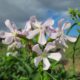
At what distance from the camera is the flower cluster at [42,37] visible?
2121 mm

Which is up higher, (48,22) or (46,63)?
(48,22)

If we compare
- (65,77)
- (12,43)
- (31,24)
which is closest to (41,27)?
(31,24)

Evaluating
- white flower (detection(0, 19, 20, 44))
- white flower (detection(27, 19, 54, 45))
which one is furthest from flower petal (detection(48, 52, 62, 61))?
white flower (detection(0, 19, 20, 44))

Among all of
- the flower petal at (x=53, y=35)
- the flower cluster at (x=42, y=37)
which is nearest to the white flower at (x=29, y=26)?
the flower cluster at (x=42, y=37)

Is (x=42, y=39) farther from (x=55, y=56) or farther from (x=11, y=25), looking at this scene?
(x=11, y=25)

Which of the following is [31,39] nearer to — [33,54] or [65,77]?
[33,54]

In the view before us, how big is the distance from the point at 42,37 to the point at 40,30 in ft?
0.18

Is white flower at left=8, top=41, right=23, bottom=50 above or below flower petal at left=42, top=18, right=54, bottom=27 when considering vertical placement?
below

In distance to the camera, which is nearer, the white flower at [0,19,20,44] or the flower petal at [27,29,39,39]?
the flower petal at [27,29,39,39]

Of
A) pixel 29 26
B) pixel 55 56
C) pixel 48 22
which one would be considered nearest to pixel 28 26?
pixel 29 26

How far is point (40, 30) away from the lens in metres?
2.14

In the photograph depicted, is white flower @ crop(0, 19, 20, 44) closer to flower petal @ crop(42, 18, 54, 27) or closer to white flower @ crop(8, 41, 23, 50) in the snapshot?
white flower @ crop(8, 41, 23, 50)

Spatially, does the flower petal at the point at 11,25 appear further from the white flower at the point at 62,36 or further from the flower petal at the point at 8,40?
the white flower at the point at 62,36

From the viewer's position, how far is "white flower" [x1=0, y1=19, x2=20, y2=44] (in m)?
2.21
